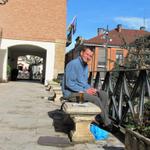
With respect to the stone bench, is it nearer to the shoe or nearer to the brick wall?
the shoe

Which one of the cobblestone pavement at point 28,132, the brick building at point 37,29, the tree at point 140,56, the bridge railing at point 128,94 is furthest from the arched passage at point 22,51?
the bridge railing at point 128,94

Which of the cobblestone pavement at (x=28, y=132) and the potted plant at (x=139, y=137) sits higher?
the potted plant at (x=139, y=137)

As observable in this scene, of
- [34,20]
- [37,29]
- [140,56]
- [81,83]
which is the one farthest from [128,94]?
[34,20]

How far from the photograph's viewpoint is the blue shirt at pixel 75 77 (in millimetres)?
7902

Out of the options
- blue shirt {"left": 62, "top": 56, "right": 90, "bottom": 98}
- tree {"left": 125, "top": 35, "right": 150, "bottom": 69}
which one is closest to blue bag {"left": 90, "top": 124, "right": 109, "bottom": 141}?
blue shirt {"left": 62, "top": 56, "right": 90, "bottom": 98}

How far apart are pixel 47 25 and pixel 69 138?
27.5 meters

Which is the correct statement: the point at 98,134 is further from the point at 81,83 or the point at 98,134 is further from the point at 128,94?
the point at 81,83

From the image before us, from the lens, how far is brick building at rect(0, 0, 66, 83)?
3341cm

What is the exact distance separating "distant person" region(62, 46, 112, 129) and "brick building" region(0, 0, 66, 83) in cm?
2508

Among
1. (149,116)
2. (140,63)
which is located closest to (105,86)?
(140,63)

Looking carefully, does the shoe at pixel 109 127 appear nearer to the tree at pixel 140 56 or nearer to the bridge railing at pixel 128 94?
the bridge railing at pixel 128 94

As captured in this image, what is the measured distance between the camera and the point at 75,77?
7938 millimetres

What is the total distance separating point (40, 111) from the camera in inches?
452

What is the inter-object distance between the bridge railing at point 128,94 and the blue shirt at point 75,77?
72 centimetres
